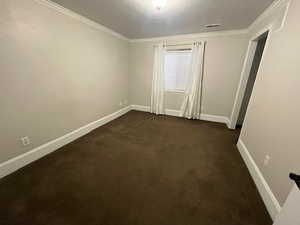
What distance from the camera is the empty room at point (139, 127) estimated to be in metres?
1.26

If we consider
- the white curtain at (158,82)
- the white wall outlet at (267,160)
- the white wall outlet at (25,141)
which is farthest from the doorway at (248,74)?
the white wall outlet at (25,141)

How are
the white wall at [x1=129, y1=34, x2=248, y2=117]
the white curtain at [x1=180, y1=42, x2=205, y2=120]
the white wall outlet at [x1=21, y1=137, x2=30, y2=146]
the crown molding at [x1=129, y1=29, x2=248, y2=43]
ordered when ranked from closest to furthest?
the white wall outlet at [x1=21, y1=137, x2=30, y2=146] → the crown molding at [x1=129, y1=29, x2=248, y2=43] → the white wall at [x1=129, y1=34, x2=248, y2=117] → the white curtain at [x1=180, y1=42, x2=205, y2=120]

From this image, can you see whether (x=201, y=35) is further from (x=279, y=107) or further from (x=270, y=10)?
(x=279, y=107)

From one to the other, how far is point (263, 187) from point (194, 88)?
2.63 m

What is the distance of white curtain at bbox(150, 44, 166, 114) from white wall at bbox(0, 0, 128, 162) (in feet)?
4.94


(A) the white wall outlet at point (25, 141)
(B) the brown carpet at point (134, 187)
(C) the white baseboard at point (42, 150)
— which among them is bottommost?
(B) the brown carpet at point (134, 187)

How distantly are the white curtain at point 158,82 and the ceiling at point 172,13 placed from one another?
2.83ft

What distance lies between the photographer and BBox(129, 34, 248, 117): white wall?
314 cm

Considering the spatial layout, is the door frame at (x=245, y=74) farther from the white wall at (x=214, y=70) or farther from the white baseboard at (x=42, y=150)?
the white baseboard at (x=42, y=150)

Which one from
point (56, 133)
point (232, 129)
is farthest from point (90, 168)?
point (232, 129)

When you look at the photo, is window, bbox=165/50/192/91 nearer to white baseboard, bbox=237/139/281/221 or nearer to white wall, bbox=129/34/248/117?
white wall, bbox=129/34/248/117

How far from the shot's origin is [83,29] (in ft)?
7.97

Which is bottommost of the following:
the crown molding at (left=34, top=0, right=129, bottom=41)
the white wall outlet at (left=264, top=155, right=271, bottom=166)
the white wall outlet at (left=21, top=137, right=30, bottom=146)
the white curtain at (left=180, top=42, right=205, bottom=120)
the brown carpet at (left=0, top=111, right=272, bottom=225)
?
the brown carpet at (left=0, top=111, right=272, bottom=225)

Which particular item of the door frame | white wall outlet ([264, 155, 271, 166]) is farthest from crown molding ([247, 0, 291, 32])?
white wall outlet ([264, 155, 271, 166])
